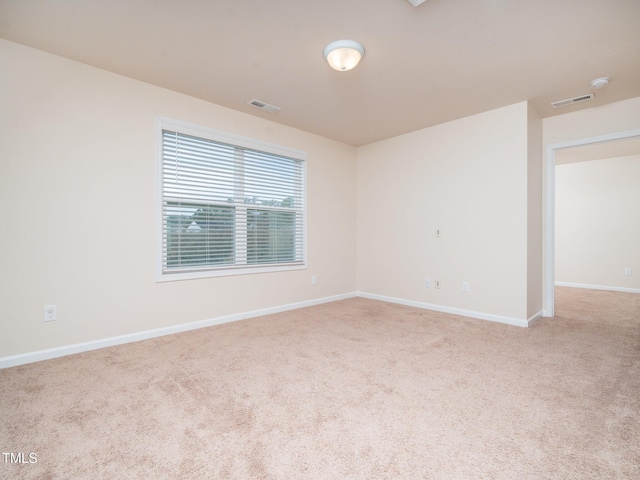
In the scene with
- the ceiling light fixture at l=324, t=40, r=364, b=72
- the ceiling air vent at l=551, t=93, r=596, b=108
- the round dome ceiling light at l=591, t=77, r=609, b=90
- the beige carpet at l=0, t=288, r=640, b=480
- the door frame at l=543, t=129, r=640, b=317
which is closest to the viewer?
the beige carpet at l=0, t=288, r=640, b=480

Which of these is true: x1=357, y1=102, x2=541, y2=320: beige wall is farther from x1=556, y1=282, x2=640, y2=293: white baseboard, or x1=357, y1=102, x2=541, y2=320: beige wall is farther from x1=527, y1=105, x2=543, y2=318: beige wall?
x1=556, y1=282, x2=640, y2=293: white baseboard

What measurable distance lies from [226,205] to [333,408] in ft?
8.43

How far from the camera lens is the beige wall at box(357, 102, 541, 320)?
11.4 ft

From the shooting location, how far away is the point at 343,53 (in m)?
2.34

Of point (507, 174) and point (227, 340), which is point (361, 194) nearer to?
point (507, 174)

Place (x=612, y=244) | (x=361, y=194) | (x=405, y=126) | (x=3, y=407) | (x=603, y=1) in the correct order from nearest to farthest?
1. (x=3, y=407)
2. (x=603, y=1)
3. (x=405, y=126)
4. (x=361, y=194)
5. (x=612, y=244)

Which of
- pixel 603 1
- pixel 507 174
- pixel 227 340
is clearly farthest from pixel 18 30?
pixel 507 174

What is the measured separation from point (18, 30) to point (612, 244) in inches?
333

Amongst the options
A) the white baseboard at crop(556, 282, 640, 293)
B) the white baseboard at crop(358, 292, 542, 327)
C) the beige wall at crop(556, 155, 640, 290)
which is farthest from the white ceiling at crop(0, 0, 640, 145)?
the white baseboard at crop(556, 282, 640, 293)

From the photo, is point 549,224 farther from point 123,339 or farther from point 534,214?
point 123,339

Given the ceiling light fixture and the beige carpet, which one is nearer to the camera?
the beige carpet

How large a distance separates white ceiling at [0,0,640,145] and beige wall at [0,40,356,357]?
241 millimetres

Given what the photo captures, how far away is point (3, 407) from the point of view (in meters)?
1.78

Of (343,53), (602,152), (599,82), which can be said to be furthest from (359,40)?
(602,152)
